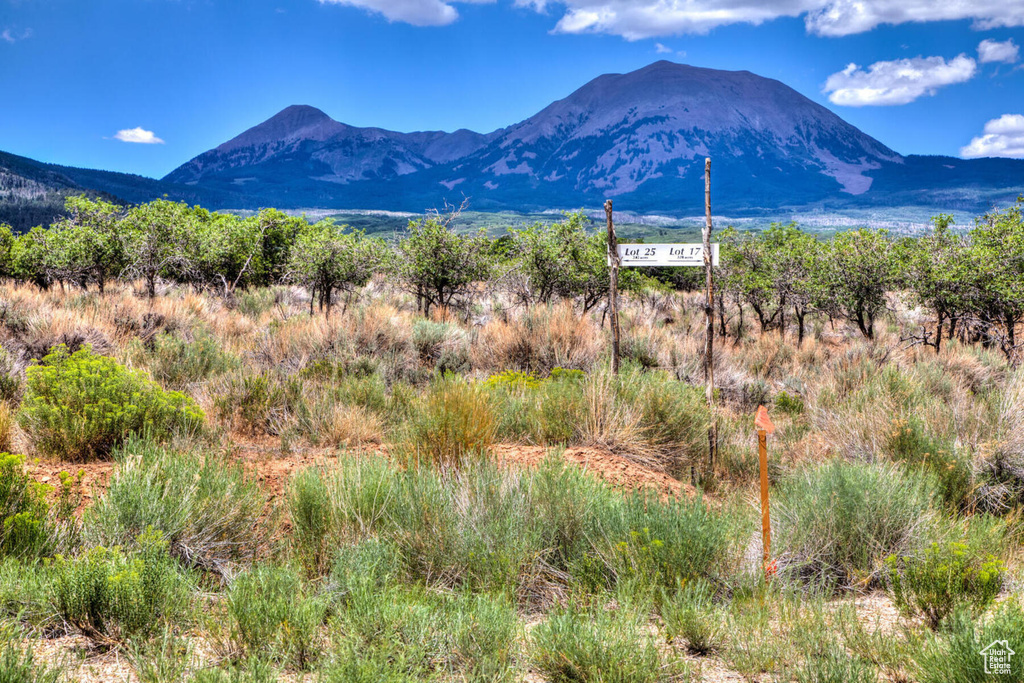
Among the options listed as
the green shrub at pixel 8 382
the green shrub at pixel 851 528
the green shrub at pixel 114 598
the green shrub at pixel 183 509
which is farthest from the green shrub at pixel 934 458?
the green shrub at pixel 8 382

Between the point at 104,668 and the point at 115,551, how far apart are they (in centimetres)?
72

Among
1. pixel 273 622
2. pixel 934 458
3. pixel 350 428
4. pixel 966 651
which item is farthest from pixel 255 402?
pixel 934 458

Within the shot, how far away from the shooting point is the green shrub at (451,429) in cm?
560

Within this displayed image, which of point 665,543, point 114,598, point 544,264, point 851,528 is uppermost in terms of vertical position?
point 544,264

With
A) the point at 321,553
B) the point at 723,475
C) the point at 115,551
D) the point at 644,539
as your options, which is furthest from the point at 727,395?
the point at 115,551

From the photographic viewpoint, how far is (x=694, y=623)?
3258 millimetres

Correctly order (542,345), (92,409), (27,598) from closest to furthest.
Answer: (27,598) → (92,409) → (542,345)

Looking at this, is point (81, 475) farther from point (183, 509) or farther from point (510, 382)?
point (510, 382)

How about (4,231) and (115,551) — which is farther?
(4,231)

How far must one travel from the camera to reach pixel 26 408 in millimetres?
5605

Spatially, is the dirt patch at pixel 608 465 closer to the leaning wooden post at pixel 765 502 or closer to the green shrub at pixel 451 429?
the green shrub at pixel 451 429

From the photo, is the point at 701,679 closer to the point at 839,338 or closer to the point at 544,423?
the point at 544,423

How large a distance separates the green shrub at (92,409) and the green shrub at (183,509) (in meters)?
1.05

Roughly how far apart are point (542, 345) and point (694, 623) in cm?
756
